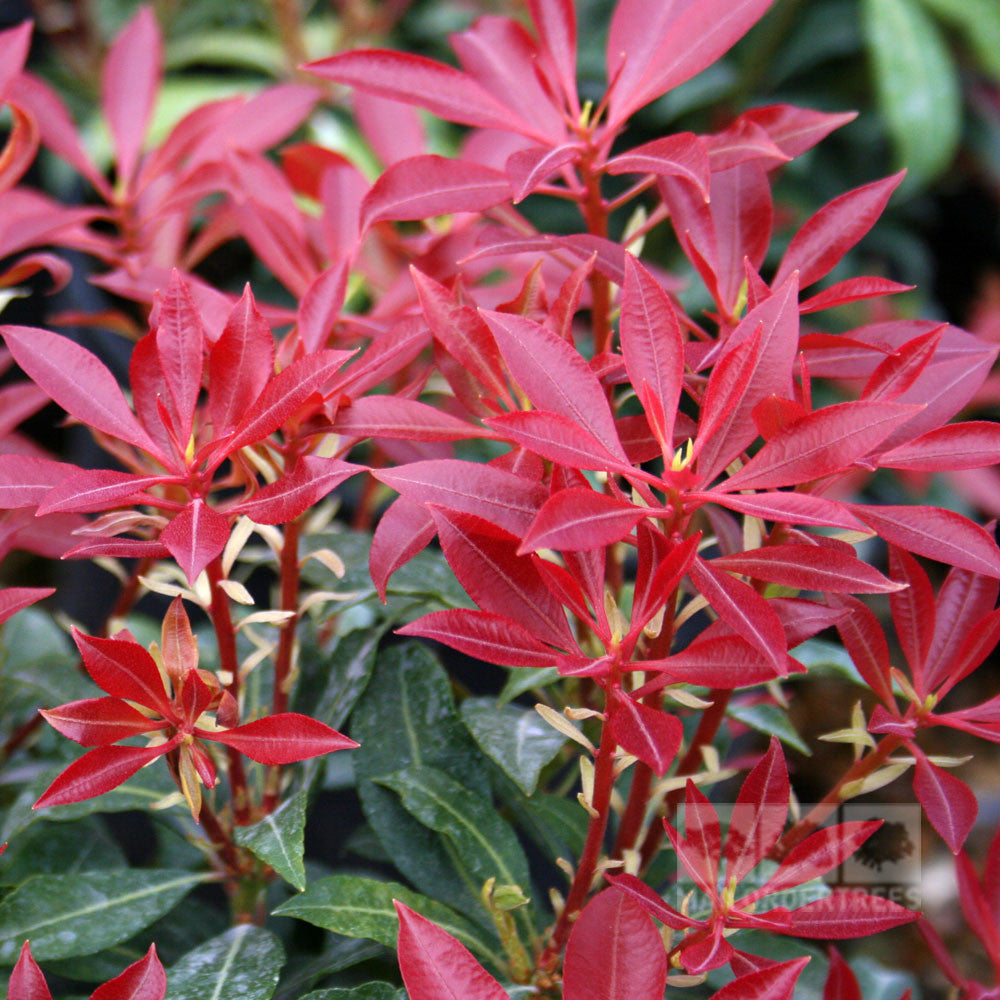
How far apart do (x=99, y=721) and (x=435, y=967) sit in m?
0.18

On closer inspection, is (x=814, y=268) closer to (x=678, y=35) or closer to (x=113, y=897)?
(x=678, y=35)

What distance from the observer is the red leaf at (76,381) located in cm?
47

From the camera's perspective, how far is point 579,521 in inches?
15.0

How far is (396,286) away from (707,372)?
0.74 ft

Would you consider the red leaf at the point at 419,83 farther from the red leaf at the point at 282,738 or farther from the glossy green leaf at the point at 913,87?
the glossy green leaf at the point at 913,87

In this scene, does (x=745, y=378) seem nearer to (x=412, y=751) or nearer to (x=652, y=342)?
(x=652, y=342)

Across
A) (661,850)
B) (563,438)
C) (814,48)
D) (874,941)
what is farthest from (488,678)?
(814,48)

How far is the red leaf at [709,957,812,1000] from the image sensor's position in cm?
40

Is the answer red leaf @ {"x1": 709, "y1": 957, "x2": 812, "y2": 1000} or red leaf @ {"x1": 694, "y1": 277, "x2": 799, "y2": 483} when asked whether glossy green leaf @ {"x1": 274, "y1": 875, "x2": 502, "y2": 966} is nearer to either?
red leaf @ {"x1": 709, "y1": 957, "x2": 812, "y2": 1000}

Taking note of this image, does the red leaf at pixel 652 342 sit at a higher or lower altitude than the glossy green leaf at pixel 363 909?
higher

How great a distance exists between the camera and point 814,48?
2102mm

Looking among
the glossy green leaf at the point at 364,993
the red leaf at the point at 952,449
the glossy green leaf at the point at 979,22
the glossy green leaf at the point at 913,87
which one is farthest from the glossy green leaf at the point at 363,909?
the glossy green leaf at the point at 979,22

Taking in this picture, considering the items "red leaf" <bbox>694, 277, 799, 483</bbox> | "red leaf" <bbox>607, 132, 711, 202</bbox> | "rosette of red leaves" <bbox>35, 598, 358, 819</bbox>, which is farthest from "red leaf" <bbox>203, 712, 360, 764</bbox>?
"red leaf" <bbox>607, 132, 711, 202</bbox>

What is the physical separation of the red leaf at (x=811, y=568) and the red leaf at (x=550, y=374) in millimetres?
79
